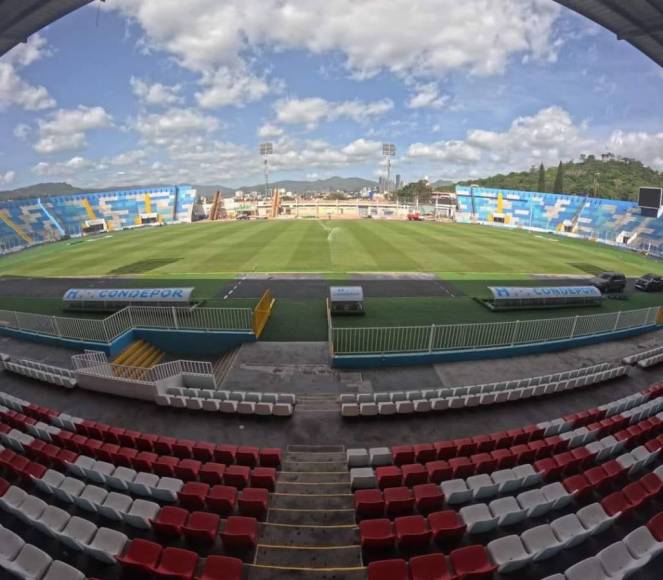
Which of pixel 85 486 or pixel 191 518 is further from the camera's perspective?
pixel 85 486

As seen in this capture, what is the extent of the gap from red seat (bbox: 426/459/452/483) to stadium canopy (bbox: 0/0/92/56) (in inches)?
846

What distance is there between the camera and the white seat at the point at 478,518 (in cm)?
602

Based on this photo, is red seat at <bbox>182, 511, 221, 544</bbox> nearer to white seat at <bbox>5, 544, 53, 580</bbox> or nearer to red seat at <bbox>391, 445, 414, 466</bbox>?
white seat at <bbox>5, 544, 53, 580</bbox>

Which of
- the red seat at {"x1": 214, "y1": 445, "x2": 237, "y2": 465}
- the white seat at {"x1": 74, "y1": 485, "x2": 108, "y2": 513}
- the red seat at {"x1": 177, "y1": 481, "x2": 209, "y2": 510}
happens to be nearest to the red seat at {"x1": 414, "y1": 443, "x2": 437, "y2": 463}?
the red seat at {"x1": 214, "y1": 445, "x2": 237, "y2": 465}

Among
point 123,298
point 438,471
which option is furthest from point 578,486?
point 123,298

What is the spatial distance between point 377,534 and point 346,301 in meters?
13.3

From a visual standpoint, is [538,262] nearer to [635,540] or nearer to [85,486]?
[635,540]

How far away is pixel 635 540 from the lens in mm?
5516

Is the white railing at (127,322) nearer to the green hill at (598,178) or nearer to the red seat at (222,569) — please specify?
the red seat at (222,569)

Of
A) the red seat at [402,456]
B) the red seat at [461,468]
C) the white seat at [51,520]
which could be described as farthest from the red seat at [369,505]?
the white seat at [51,520]

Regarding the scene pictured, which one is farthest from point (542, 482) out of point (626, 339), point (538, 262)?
point (538, 262)

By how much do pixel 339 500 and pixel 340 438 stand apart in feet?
7.25

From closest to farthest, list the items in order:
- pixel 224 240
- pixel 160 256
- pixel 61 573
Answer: pixel 61 573
pixel 160 256
pixel 224 240

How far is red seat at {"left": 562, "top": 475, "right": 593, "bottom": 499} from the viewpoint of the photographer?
22.0 feet
